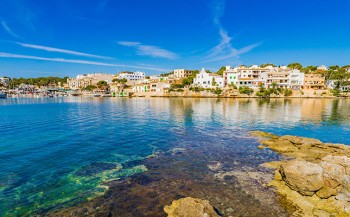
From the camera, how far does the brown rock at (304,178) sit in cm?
1289

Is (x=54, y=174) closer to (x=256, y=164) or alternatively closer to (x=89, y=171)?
(x=89, y=171)

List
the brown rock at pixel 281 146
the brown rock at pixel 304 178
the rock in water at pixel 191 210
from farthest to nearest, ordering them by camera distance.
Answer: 1. the brown rock at pixel 281 146
2. the brown rock at pixel 304 178
3. the rock in water at pixel 191 210

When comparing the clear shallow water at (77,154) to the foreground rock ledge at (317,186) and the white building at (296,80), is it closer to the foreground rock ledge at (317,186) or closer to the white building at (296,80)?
the foreground rock ledge at (317,186)

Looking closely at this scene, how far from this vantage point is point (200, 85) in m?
144

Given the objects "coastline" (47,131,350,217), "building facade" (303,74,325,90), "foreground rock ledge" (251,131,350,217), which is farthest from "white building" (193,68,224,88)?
"foreground rock ledge" (251,131,350,217)

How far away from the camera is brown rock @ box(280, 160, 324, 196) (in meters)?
12.9

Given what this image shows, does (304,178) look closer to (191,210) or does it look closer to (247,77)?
(191,210)

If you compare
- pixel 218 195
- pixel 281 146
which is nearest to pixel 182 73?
pixel 281 146

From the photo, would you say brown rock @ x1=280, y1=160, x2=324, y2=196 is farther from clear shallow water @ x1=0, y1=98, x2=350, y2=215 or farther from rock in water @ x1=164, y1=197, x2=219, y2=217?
rock in water @ x1=164, y1=197, x2=219, y2=217

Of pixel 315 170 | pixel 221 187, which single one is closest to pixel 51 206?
Answer: pixel 221 187

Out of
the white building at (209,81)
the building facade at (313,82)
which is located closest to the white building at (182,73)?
the white building at (209,81)

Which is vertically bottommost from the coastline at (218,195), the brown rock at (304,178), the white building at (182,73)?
the coastline at (218,195)

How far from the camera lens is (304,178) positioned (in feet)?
43.1

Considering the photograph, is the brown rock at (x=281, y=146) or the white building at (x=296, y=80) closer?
the brown rock at (x=281, y=146)
